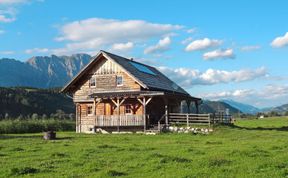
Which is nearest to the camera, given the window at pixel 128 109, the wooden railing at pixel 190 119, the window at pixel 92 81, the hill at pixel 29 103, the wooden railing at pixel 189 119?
the wooden railing at pixel 190 119

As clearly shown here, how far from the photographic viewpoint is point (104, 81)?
45.8 m

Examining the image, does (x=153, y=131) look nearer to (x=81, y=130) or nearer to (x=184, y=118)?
(x=184, y=118)

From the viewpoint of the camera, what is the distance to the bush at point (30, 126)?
158ft

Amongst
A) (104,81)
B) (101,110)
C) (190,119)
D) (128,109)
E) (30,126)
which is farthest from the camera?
(30,126)

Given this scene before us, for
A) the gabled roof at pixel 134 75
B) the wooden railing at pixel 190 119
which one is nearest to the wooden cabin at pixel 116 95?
the gabled roof at pixel 134 75

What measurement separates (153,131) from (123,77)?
6.94 metres

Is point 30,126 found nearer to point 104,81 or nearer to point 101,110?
point 101,110

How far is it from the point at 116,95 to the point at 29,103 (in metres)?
96.4

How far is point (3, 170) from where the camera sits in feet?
49.9

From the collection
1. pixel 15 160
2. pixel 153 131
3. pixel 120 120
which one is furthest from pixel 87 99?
pixel 15 160

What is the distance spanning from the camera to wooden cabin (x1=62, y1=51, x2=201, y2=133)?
4244cm

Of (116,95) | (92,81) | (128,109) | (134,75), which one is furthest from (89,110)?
(134,75)

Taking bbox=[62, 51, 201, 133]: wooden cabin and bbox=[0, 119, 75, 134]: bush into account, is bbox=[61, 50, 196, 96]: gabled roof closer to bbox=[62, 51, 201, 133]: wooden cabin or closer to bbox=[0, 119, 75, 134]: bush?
bbox=[62, 51, 201, 133]: wooden cabin

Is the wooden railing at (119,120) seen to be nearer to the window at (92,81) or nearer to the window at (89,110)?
the window at (92,81)
